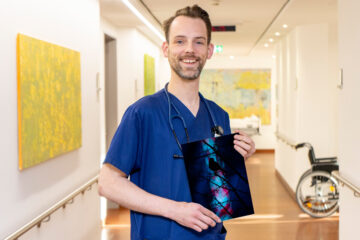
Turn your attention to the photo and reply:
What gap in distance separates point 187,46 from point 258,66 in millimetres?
13259

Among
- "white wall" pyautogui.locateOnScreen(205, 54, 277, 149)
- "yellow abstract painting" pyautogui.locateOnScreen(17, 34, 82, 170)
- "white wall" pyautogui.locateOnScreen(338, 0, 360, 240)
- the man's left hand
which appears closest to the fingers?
the man's left hand

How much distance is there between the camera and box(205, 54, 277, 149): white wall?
14.3m

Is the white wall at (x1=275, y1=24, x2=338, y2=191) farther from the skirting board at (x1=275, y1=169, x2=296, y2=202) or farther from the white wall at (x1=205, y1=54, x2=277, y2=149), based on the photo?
the white wall at (x1=205, y1=54, x2=277, y2=149)

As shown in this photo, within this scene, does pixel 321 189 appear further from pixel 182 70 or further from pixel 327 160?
pixel 182 70

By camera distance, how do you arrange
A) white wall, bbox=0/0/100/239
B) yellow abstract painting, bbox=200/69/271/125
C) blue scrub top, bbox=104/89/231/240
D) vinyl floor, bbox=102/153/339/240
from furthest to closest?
yellow abstract painting, bbox=200/69/271/125
vinyl floor, bbox=102/153/339/240
white wall, bbox=0/0/100/239
blue scrub top, bbox=104/89/231/240

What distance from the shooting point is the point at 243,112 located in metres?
14.5

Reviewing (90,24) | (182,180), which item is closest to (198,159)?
(182,180)

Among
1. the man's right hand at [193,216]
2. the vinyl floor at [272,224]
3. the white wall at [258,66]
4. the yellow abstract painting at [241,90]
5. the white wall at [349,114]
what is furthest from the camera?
the yellow abstract painting at [241,90]

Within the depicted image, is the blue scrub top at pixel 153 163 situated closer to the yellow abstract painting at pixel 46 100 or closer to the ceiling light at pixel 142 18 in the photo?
the yellow abstract painting at pixel 46 100

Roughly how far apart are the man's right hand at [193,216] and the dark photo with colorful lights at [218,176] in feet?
0.25

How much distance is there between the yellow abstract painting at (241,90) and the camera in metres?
14.4

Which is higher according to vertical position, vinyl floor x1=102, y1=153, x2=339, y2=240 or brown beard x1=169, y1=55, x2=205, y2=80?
brown beard x1=169, y1=55, x2=205, y2=80

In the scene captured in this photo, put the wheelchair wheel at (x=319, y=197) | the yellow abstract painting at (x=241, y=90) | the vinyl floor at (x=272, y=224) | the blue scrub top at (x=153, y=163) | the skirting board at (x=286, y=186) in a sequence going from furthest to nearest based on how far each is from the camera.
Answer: the yellow abstract painting at (x=241, y=90), the skirting board at (x=286, y=186), the wheelchair wheel at (x=319, y=197), the vinyl floor at (x=272, y=224), the blue scrub top at (x=153, y=163)

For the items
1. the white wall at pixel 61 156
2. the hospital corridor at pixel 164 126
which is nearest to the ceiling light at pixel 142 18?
the hospital corridor at pixel 164 126
